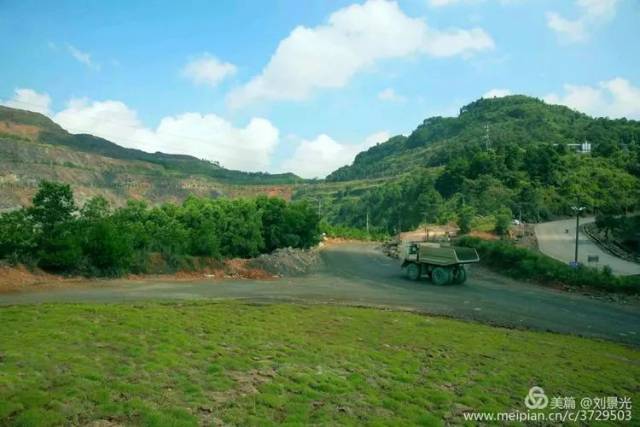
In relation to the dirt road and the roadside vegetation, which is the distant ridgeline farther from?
the dirt road

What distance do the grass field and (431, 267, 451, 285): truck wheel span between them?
14430mm

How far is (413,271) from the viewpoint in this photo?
3497 centimetres

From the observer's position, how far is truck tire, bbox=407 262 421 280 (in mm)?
34688

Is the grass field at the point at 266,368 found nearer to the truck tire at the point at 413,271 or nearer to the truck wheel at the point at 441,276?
the truck wheel at the point at 441,276

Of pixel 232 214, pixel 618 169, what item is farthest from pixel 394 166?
pixel 232 214

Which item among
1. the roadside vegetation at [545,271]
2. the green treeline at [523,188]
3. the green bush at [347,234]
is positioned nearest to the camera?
the roadside vegetation at [545,271]

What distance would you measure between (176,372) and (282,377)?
6.72ft

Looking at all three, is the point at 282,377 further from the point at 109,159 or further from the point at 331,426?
the point at 109,159

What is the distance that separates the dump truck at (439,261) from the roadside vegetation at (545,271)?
5.85m

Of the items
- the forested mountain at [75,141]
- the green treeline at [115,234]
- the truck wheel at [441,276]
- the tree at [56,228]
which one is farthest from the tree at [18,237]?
the forested mountain at [75,141]

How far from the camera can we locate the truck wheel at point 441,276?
107ft

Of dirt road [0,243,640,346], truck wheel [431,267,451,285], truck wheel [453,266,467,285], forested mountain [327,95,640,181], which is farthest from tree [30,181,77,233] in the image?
forested mountain [327,95,640,181]

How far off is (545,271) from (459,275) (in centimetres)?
661

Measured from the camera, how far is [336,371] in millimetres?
11039
